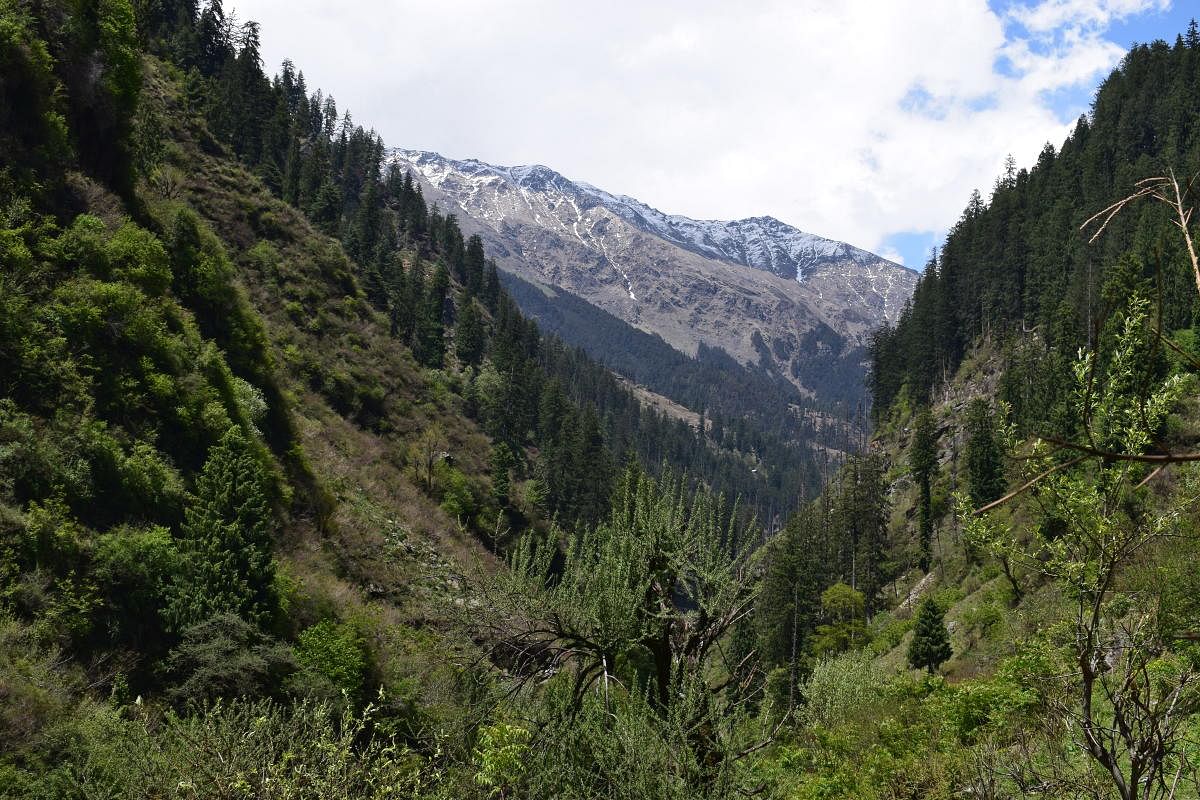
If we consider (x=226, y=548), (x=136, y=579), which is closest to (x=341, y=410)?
(x=226, y=548)

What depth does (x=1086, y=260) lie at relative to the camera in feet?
254

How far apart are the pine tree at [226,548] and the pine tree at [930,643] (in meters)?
29.6

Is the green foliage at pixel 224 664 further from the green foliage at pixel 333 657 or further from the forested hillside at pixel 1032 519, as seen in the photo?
the forested hillside at pixel 1032 519

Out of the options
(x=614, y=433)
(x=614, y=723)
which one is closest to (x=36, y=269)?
(x=614, y=723)

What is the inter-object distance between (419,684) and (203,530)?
9.20 meters

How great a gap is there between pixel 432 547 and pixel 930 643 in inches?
1078

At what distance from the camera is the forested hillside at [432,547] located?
657 centimetres

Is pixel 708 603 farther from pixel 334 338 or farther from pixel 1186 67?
pixel 1186 67

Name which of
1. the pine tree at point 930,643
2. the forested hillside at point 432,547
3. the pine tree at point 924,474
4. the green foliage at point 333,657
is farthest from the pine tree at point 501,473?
the pine tree at point 924,474

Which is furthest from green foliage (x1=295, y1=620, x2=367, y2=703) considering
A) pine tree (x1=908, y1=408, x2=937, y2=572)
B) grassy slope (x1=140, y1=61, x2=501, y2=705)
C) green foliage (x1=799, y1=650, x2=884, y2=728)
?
pine tree (x1=908, y1=408, x2=937, y2=572)

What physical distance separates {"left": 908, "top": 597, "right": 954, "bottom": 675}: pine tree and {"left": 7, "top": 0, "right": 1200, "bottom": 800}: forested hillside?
0.20m

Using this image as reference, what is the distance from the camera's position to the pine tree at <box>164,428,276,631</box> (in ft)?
76.0

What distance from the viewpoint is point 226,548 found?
80.0ft

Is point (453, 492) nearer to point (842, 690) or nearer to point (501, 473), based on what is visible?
point (501, 473)
